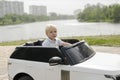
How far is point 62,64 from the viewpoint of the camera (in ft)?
17.7

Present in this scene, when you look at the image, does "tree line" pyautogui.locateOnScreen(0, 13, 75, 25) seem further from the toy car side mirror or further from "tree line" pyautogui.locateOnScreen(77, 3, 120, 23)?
the toy car side mirror

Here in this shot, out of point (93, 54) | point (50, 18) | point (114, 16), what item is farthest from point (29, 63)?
point (50, 18)

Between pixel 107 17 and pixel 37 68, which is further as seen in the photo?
pixel 107 17

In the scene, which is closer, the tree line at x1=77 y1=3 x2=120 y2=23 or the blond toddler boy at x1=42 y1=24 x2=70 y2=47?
the blond toddler boy at x1=42 y1=24 x2=70 y2=47

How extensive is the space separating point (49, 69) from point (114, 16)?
81.0 meters

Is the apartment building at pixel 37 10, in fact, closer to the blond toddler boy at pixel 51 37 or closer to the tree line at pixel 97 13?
the tree line at pixel 97 13

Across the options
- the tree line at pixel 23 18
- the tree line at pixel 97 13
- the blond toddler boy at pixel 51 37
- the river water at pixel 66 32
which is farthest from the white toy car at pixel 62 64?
the tree line at pixel 23 18

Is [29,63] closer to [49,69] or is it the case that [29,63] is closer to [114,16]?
[49,69]

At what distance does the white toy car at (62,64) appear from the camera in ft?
16.2

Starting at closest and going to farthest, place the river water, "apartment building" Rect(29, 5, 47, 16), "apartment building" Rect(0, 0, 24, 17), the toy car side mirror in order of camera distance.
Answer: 1. the toy car side mirror
2. the river water
3. "apartment building" Rect(0, 0, 24, 17)
4. "apartment building" Rect(29, 5, 47, 16)

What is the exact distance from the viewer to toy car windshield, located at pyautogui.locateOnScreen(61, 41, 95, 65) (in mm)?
5399

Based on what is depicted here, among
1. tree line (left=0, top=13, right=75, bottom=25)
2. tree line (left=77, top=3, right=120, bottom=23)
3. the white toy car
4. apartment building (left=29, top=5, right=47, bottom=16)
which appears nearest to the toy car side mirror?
the white toy car

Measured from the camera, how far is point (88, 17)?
337 ft

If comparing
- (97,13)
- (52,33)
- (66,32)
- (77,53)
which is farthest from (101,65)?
(97,13)
